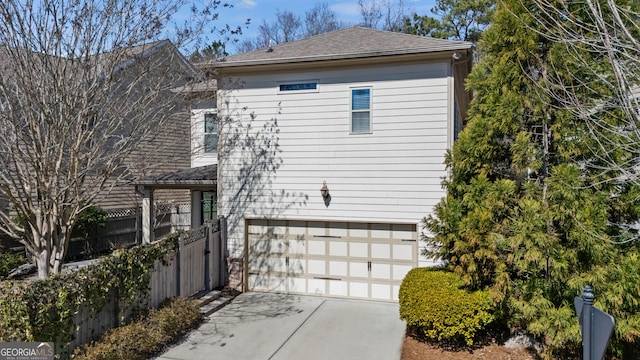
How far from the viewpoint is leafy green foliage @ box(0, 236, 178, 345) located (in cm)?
547

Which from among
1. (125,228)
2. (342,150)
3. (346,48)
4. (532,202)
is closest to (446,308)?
(532,202)

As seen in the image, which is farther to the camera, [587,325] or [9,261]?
[9,261]

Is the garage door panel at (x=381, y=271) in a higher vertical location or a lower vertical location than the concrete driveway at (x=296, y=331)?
higher

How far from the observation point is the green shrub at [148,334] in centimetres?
640

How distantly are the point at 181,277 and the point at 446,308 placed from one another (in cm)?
547

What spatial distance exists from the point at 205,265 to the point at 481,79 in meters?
7.31

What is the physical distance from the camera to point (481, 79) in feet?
24.1

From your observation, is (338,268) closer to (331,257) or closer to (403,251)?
(331,257)

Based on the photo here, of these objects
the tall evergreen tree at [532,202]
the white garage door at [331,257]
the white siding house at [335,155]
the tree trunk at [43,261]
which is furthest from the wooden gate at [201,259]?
the tall evergreen tree at [532,202]

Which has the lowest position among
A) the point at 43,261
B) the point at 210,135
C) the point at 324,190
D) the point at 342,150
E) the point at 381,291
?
the point at 381,291

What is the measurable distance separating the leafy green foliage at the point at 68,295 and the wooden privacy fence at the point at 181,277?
0.16m

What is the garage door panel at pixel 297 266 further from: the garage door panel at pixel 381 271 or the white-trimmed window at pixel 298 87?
the white-trimmed window at pixel 298 87

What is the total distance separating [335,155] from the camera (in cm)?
1004

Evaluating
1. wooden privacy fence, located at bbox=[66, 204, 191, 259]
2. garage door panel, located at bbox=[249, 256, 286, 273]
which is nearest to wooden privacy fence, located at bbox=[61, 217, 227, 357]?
garage door panel, located at bbox=[249, 256, 286, 273]
